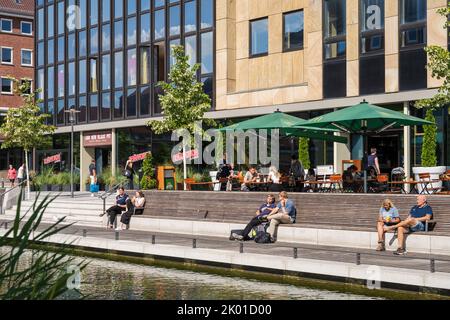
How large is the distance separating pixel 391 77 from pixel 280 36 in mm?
6523

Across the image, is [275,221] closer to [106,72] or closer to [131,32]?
[131,32]

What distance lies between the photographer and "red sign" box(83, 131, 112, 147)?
39562mm

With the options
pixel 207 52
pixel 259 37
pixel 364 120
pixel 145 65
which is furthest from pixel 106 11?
pixel 364 120

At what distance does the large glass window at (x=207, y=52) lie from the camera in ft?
108

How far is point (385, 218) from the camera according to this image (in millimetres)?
15336

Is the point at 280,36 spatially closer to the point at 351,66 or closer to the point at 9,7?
the point at 351,66

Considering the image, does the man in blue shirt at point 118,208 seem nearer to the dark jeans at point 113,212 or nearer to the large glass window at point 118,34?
the dark jeans at point 113,212

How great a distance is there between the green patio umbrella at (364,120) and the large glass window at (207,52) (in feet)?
43.2

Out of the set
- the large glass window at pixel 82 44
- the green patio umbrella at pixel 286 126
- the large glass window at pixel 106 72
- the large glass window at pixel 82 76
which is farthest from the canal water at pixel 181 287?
the large glass window at pixel 82 44

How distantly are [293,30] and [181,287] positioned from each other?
1974 cm

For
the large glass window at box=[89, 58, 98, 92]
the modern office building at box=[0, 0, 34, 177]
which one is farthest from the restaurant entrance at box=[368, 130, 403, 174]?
the modern office building at box=[0, 0, 34, 177]

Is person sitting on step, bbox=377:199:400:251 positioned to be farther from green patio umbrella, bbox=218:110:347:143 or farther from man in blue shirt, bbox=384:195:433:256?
green patio umbrella, bbox=218:110:347:143

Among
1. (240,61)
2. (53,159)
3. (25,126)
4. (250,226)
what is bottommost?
(250,226)
